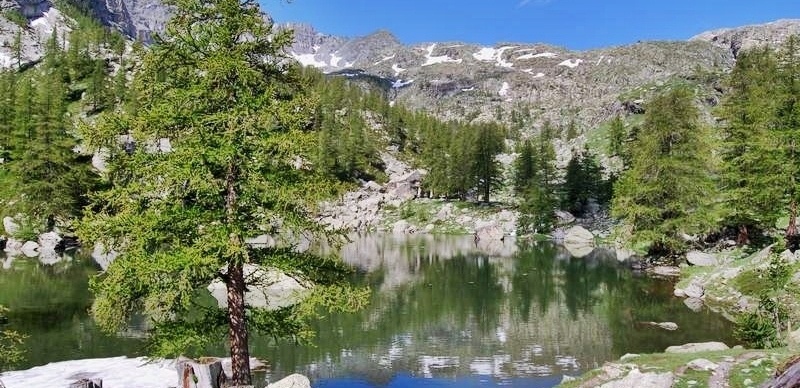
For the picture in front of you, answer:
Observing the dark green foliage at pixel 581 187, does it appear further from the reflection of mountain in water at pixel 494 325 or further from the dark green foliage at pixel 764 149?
the dark green foliage at pixel 764 149

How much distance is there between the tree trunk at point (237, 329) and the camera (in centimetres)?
1697

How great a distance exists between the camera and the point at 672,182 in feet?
190

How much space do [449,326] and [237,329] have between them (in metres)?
22.2

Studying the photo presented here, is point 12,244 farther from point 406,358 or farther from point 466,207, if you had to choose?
point 466,207

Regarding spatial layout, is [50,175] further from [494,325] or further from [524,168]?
[524,168]

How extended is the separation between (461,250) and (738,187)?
118ft

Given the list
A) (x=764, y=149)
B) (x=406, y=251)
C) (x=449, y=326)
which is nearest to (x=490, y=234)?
(x=406, y=251)

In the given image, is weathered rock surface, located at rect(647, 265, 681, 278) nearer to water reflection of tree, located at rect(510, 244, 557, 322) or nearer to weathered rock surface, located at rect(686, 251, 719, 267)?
weathered rock surface, located at rect(686, 251, 719, 267)

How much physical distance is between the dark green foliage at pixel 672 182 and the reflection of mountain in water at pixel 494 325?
578 centimetres

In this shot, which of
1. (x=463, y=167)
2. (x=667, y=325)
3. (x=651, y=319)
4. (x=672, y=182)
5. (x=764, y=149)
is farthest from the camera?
(x=463, y=167)

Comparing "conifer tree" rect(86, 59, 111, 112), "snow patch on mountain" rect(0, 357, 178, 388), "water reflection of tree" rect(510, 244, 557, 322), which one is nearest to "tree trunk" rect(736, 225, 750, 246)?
"water reflection of tree" rect(510, 244, 557, 322)

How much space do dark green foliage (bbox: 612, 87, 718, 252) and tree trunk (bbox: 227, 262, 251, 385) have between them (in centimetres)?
4938

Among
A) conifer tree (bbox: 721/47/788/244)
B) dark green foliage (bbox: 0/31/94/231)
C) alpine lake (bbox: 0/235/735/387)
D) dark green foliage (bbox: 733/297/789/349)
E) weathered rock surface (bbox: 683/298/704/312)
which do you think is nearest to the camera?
dark green foliage (bbox: 733/297/789/349)

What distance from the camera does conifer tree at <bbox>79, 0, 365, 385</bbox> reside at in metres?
15.3
